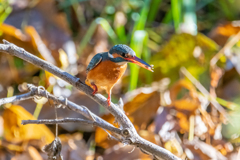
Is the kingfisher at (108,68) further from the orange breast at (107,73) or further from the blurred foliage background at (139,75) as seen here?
the blurred foliage background at (139,75)

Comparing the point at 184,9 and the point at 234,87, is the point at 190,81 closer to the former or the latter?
the point at 234,87

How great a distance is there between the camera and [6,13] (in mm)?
2320

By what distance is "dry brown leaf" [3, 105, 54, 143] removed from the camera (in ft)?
5.15

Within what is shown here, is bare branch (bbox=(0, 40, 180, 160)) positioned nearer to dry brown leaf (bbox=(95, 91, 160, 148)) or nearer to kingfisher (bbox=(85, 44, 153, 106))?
kingfisher (bbox=(85, 44, 153, 106))

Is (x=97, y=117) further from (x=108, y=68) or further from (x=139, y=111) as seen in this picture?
(x=139, y=111)

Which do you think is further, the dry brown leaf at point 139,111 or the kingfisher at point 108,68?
the dry brown leaf at point 139,111

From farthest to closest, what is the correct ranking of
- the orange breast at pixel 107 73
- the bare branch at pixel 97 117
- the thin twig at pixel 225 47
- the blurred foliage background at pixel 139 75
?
the thin twig at pixel 225 47
the blurred foliage background at pixel 139 75
the orange breast at pixel 107 73
the bare branch at pixel 97 117

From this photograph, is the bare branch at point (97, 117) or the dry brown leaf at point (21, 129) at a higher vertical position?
the dry brown leaf at point (21, 129)

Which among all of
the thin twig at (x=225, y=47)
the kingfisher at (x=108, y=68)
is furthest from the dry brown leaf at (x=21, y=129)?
the thin twig at (x=225, y=47)

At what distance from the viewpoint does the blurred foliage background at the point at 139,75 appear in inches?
61.5

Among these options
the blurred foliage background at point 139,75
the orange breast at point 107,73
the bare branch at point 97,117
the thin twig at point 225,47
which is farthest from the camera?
the thin twig at point 225,47

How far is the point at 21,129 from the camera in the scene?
1.59 meters

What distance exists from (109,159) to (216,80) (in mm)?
1028

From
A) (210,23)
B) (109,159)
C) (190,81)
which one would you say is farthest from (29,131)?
(210,23)
